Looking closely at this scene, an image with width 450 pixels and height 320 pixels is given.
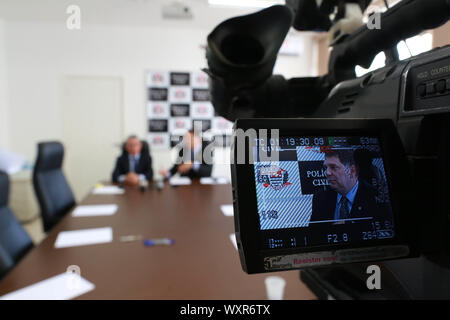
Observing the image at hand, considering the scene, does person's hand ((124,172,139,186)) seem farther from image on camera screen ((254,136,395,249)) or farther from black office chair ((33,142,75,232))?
image on camera screen ((254,136,395,249))

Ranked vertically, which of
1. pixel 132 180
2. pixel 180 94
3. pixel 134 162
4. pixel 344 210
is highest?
pixel 180 94

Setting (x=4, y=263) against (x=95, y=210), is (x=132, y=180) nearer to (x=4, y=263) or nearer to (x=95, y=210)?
(x=95, y=210)

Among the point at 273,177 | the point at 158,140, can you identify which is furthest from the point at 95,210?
the point at 158,140

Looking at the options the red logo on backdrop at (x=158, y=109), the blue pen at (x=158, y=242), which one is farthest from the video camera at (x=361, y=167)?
the red logo on backdrop at (x=158, y=109)

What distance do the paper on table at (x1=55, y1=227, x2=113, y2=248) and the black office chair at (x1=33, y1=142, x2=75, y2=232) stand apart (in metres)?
0.79

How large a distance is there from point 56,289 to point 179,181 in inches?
73.4

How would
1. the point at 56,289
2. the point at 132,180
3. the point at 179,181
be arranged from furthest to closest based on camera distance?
the point at 179,181, the point at 132,180, the point at 56,289

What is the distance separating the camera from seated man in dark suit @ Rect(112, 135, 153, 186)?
2.94m

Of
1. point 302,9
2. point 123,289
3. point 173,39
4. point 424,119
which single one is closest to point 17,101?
point 173,39

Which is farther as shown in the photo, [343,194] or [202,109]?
[202,109]

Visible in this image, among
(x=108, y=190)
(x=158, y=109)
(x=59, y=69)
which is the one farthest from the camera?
(x=158, y=109)

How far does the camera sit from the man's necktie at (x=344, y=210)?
383mm

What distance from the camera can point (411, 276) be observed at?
43 cm

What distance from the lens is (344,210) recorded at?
384 mm
